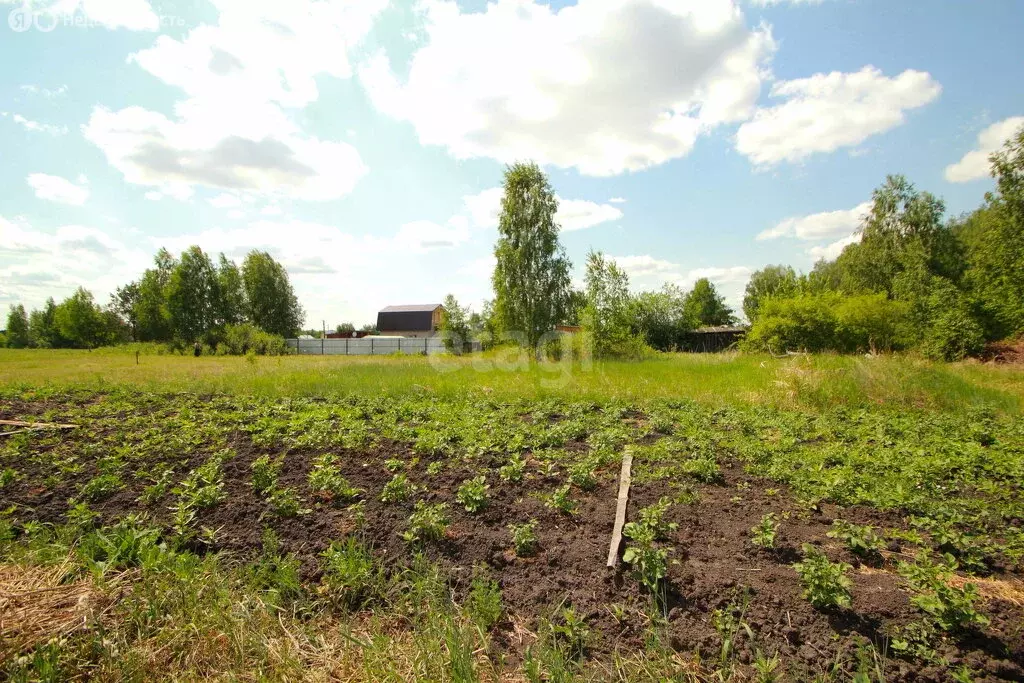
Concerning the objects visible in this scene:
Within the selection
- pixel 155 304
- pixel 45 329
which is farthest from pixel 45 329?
pixel 155 304

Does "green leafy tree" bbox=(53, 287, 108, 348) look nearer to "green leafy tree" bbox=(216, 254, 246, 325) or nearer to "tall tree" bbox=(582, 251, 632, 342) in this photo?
"green leafy tree" bbox=(216, 254, 246, 325)

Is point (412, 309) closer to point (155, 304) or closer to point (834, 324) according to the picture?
point (155, 304)

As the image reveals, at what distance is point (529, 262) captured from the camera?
24.2 meters

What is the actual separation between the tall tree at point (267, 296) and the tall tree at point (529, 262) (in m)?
41.8

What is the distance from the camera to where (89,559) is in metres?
3.18

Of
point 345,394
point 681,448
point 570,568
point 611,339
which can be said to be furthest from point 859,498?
point 611,339

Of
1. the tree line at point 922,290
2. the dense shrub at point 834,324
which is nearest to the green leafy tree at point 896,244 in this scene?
the tree line at point 922,290

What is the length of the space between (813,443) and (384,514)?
220 inches

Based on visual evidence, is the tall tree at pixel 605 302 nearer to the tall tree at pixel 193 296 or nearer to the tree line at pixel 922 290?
the tree line at pixel 922 290

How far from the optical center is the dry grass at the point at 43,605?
2545 millimetres

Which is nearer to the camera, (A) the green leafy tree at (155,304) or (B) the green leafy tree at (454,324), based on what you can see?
(B) the green leafy tree at (454,324)

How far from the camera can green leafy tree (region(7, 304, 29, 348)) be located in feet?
220

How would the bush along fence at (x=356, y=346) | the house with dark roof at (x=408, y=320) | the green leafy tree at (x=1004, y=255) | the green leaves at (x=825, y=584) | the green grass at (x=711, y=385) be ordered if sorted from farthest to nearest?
the house with dark roof at (x=408, y=320), the bush along fence at (x=356, y=346), the green leafy tree at (x=1004, y=255), the green grass at (x=711, y=385), the green leaves at (x=825, y=584)

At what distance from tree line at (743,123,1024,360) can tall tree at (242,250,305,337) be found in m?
50.9
